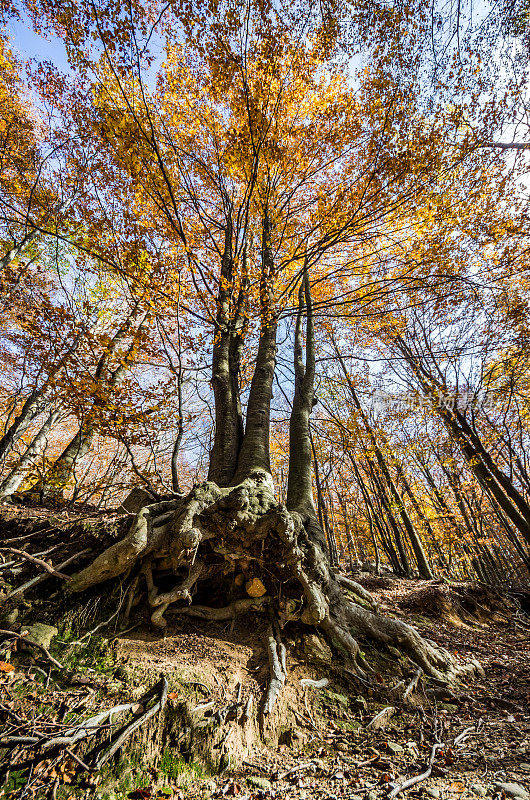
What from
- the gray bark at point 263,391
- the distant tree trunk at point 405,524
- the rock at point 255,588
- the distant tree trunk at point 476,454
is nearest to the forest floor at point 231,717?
the rock at point 255,588

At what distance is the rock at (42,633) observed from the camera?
93.7 inches

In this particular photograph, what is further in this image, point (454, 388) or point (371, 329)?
point (371, 329)

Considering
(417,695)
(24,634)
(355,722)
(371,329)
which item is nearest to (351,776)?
(355,722)

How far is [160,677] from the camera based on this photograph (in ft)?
8.05

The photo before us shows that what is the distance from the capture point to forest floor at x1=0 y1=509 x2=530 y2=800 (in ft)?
6.17

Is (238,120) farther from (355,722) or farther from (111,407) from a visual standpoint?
(355,722)

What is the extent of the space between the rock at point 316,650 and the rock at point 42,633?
256cm

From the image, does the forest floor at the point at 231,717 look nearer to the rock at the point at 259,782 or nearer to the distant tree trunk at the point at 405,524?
the rock at the point at 259,782

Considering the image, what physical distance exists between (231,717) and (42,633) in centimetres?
172

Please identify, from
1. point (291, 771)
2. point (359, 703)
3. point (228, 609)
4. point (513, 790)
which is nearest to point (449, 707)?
point (359, 703)

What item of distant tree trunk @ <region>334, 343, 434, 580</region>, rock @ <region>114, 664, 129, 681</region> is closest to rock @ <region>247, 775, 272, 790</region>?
rock @ <region>114, 664, 129, 681</region>

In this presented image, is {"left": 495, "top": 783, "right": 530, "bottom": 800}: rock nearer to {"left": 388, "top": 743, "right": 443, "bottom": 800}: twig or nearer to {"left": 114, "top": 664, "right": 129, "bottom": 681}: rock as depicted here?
{"left": 388, "top": 743, "right": 443, "bottom": 800}: twig

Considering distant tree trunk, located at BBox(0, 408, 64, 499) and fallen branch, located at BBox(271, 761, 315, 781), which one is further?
distant tree trunk, located at BBox(0, 408, 64, 499)

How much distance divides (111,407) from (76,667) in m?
3.48
